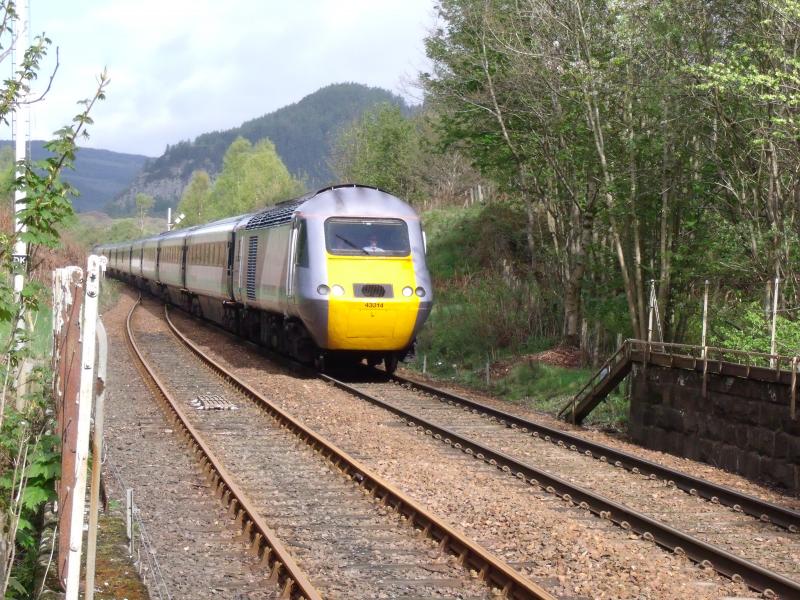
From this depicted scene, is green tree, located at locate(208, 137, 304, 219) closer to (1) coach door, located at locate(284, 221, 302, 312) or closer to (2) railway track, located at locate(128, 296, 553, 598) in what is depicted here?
(1) coach door, located at locate(284, 221, 302, 312)

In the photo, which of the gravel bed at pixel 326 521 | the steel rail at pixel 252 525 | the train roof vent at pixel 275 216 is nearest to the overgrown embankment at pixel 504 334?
the train roof vent at pixel 275 216

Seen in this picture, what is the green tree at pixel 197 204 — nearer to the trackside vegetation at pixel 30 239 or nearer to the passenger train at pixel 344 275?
the passenger train at pixel 344 275

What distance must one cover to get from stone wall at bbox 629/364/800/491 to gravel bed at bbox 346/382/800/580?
1406 mm

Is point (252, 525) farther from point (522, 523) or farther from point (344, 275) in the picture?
point (344, 275)

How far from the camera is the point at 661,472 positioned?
10727mm

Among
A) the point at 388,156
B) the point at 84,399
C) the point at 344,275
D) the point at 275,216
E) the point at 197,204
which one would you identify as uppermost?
the point at 197,204

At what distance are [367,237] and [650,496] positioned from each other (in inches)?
350

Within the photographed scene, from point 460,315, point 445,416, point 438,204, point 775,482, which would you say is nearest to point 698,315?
point 445,416

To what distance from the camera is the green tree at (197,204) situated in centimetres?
10950

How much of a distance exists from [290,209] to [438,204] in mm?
33673

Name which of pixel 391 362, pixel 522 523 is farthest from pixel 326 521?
pixel 391 362

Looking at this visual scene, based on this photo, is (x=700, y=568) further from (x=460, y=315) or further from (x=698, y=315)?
(x=460, y=315)

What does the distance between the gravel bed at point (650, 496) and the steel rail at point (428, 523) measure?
6.71 ft

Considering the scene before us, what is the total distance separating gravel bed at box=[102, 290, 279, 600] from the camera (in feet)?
22.9
